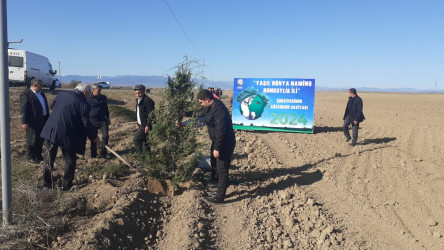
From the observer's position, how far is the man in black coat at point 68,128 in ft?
16.5

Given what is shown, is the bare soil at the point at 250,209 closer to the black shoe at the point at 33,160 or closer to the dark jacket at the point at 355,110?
the black shoe at the point at 33,160

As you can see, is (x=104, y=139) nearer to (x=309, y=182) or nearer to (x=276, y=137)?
(x=309, y=182)

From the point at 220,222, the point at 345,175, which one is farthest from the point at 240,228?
the point at 345,175

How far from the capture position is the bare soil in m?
4.05

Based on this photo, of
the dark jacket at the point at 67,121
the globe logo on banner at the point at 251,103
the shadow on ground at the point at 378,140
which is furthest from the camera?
the globe logo on banner at the point at 251,103

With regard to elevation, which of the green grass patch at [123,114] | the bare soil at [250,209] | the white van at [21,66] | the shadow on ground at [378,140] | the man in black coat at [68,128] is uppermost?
the white van at [21,66]

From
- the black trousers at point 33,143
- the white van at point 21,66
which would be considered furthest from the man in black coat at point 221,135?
the white van at point 21,66

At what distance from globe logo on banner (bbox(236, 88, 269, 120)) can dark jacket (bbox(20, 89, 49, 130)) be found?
772cm

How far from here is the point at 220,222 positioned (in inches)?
190

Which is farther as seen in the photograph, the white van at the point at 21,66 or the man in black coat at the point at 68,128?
the white van at the point at 21,66

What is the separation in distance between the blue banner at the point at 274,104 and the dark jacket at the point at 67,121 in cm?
846

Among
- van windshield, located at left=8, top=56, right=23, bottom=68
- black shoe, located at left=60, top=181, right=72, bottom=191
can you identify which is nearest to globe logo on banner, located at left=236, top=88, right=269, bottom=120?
black shoe, located at left=60, top=181, right=72, bottom=191

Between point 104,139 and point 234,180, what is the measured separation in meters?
3.13

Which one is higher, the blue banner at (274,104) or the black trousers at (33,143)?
the blue banner at (274,104)
